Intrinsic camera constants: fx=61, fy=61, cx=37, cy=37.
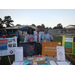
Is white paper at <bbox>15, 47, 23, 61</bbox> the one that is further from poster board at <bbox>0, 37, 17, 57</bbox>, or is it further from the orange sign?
poster board at <bbox>0, 37, 17, 57</bbox>

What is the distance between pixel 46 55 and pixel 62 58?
433 mm

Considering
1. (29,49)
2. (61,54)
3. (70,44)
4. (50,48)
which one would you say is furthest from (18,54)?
(70,44)

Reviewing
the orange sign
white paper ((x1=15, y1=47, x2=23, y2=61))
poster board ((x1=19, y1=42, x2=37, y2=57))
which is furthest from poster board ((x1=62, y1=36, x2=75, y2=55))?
white paper ((x1=15, y1=47, x2=23, y2=61))

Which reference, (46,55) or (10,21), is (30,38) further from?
(10,21)

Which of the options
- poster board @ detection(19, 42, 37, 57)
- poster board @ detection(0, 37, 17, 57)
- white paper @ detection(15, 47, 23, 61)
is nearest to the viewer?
white paper @ detection(15, 47, 23, 61)

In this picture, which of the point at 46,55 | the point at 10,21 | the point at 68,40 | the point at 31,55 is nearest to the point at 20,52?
the point at 31,55

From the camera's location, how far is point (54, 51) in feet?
5.54

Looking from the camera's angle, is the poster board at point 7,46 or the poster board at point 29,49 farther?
the poster board at point 7,46

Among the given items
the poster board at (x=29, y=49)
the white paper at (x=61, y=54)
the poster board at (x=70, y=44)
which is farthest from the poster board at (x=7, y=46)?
the poster board at (x=70, y=44)

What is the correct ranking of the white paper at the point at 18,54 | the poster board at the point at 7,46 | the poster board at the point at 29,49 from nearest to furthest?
the white paper at the point at 18,54
the poster board at the point at 29,49
the poster board at the point at 7,46

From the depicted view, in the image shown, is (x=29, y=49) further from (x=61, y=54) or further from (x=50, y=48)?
(x=61, y=54)

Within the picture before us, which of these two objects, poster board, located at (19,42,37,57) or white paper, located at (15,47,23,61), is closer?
white paper, located at (15,47,23,61)

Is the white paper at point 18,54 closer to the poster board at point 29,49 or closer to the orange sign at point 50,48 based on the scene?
the poster board at point 29,49

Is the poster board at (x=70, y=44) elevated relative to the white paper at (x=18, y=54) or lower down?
elevated
